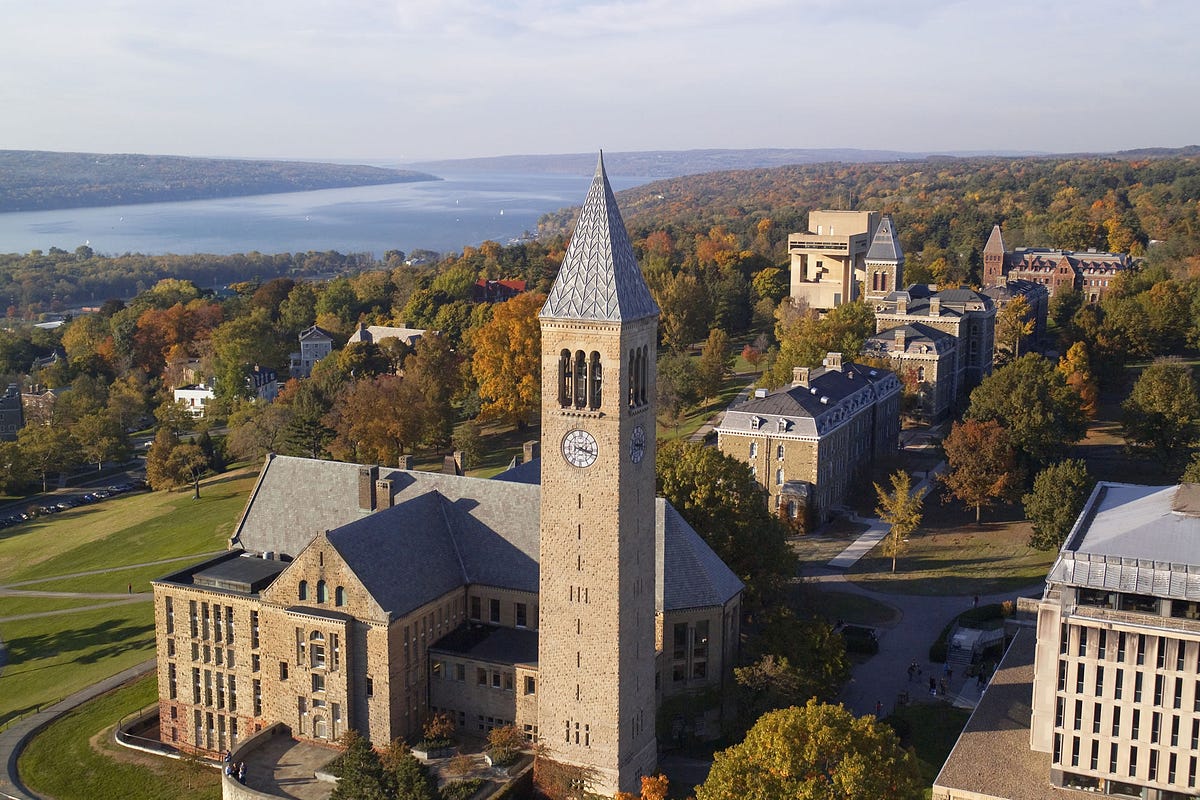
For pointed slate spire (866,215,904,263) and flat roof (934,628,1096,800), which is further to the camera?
pointed slate spire (866,215,904,263)

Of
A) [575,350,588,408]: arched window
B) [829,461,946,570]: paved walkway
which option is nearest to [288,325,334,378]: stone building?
[829,461,946,570]: paved walkway

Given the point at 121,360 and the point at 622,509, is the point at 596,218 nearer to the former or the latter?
the point at 622,509

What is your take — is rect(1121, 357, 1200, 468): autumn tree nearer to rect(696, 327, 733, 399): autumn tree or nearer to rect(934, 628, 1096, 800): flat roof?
rect(696, 327, 733, 399): autumn tree

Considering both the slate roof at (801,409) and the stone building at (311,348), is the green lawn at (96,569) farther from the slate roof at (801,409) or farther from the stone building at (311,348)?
the slate roof at (801,409)

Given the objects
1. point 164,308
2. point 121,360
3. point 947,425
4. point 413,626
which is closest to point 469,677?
point 413,626

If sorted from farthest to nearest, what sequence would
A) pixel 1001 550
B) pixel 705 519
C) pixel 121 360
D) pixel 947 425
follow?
pixel 121 360
pixel 947 425
pixel 1001 550
pixel 705 519
